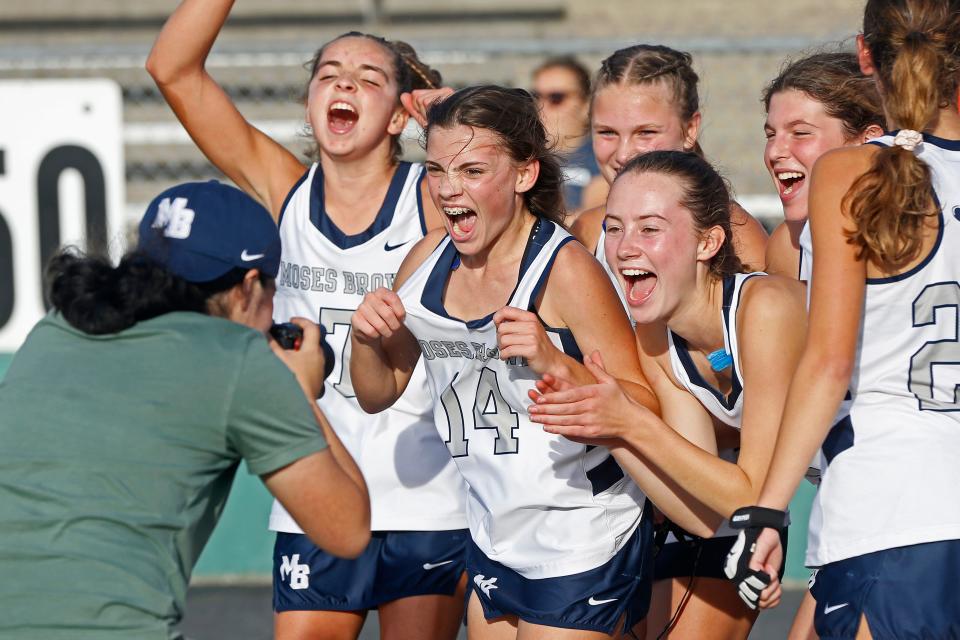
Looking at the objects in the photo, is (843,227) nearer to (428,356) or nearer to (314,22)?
(428,356)

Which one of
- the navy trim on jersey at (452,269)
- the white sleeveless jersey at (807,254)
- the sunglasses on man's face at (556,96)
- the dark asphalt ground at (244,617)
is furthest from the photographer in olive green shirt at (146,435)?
the sunglasses on man's face at (556,96)

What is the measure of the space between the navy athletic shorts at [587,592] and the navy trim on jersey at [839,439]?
700 millimetres

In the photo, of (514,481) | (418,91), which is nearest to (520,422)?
(514,481)

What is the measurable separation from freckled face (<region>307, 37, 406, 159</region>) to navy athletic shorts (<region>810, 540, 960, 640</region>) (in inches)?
81.1

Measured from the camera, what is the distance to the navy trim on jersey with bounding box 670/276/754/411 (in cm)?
315

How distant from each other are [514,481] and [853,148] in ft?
3.83

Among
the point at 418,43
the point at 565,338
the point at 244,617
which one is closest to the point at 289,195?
the point at 565,338

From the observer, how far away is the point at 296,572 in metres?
3.93

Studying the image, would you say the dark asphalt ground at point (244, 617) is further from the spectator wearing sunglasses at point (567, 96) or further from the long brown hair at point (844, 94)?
the long brown hair at point (844, 94)

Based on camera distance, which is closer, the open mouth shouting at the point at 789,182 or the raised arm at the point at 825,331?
the raised arm at the point at 825,331

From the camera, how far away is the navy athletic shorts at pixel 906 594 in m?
2.55

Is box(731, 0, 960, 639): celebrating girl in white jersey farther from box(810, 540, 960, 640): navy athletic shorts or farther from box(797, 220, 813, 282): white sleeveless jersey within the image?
box(797, 220, 813, 282): white sleeveless jersey

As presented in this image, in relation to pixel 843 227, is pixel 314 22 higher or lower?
higher

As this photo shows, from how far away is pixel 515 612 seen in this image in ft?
10.8
